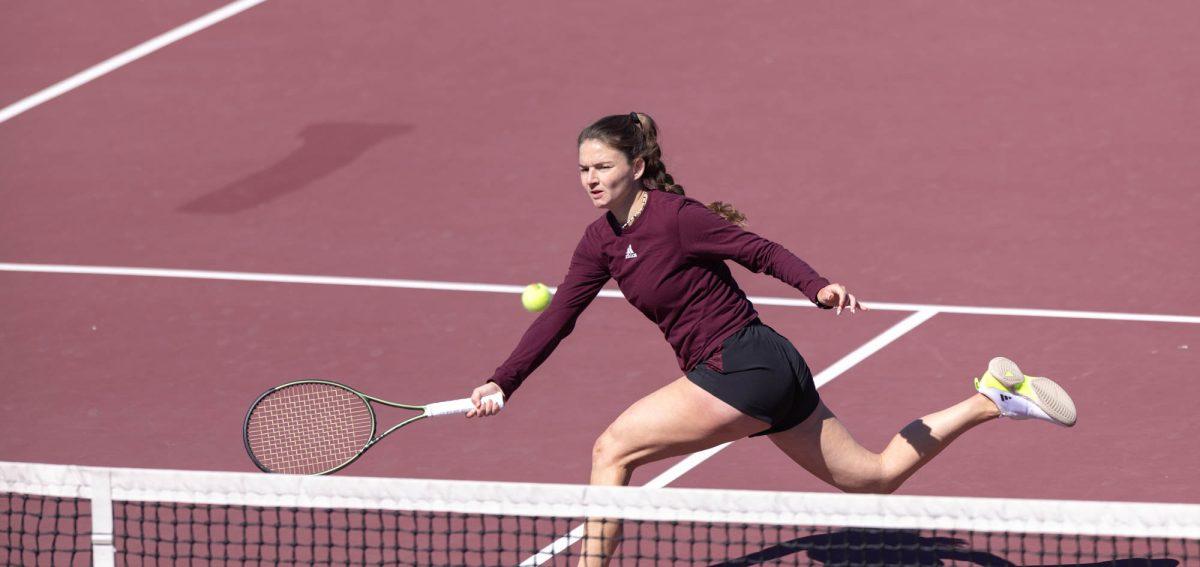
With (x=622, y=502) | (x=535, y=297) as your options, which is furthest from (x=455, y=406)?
(x=535, y=297)

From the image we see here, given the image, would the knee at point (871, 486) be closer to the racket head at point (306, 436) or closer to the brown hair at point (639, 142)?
the brown hair at point (639, 142)

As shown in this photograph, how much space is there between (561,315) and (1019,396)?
181 cm

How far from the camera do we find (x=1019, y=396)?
700cm

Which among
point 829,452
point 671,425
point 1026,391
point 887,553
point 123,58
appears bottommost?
point 887,553

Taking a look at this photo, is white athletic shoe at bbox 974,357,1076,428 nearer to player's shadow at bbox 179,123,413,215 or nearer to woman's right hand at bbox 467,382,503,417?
woman's right hand at bbox 467,382,503,417

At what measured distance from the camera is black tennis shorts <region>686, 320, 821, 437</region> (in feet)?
20.9

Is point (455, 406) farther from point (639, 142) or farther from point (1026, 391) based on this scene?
point (1026, 391)

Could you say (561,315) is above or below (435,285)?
below

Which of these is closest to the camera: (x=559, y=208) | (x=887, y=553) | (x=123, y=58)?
(x=887, y=553)

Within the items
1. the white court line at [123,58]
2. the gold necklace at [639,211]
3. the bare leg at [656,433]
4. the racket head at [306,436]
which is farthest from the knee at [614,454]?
the white court line at [123,58]

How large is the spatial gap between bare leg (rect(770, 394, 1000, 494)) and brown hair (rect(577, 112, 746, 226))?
807mm

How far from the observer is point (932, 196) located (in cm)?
1111

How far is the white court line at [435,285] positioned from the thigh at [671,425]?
361cm

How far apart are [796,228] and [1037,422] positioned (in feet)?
8.74
